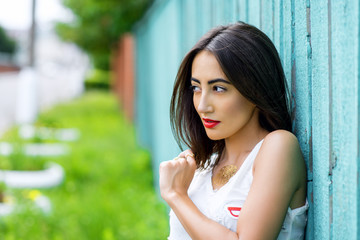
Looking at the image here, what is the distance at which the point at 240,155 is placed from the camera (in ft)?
5.92

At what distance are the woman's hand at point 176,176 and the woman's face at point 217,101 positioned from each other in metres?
0.16

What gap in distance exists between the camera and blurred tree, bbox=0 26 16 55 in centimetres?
5895

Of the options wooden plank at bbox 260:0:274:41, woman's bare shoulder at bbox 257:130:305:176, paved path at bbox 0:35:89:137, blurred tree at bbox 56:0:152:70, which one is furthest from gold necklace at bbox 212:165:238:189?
paved path at bbox 0:35:89:137

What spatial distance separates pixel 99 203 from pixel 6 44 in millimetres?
59400

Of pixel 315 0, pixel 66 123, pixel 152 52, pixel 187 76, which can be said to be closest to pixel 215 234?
pixel 187 76

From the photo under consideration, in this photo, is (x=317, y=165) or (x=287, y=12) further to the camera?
(x=287, y=12)

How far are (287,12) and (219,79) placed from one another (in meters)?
0.40

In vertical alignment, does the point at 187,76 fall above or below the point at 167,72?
above

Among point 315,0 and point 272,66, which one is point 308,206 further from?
point 315,0

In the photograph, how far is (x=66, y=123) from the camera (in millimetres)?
13836

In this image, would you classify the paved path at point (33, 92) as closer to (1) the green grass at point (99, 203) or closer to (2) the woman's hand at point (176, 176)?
(1) the green grass at point (99, 203)

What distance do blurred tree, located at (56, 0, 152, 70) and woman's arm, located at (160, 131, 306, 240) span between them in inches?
232

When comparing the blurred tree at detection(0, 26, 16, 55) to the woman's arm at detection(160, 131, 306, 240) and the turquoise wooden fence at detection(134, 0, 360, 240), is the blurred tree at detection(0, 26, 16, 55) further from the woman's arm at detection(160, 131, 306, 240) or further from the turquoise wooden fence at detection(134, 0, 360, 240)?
the woman's arm at detection(160, 131, 306, 240)

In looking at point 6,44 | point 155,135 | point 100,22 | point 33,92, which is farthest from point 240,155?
point 6,44
